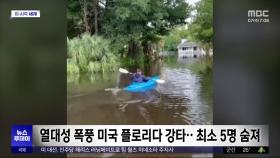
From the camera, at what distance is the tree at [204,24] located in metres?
2.28

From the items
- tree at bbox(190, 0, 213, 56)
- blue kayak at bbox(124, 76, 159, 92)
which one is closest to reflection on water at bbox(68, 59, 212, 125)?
blue kayak at bbox(124, 76, 159, 92)

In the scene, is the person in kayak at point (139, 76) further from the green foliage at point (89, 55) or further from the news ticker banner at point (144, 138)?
the news ticker banner at point (144, 138)

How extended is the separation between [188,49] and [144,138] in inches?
20.8

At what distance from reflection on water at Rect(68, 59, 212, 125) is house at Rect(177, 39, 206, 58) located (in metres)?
0.04

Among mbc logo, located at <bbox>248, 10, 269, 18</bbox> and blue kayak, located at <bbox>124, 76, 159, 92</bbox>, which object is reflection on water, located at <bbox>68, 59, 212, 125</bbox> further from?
mbc logo, located at <bbox>248, 10, 269, 18</bbox>

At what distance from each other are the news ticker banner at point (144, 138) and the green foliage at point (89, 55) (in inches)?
12.4

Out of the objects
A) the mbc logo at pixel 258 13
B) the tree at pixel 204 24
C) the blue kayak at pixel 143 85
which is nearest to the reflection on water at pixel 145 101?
the blue kayak at pixel 143 85

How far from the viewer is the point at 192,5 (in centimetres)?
231

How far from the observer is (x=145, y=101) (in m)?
2.32

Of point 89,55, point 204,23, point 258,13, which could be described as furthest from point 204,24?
point 89,55

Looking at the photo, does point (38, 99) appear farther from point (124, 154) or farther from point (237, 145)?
point (237, 145)

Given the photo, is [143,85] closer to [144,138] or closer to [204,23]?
[144,138]
